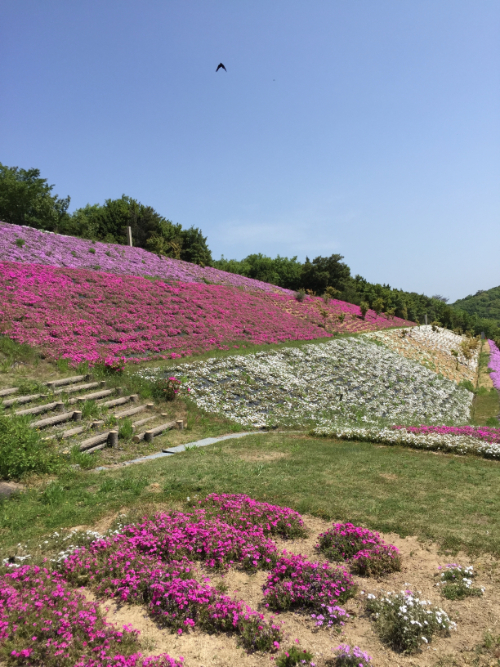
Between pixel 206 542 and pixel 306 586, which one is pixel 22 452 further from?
pixel 306 586

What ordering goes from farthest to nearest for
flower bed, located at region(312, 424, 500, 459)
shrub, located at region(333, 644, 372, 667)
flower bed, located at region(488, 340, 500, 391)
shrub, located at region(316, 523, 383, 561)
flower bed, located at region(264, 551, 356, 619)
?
flower bed, located at region(488, 340, 500, 391) < flower bed, located at region(312, 424, 500, 459) < shrub, located at region(316, 523, 383, 561) < flower bed, located at region(264, 551, 356, 619) < shrub, located at region(333, 644, 372, 667)

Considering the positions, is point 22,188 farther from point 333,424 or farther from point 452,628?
point 452,628

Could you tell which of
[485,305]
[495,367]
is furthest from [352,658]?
[485,305]

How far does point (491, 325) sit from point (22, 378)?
316ft

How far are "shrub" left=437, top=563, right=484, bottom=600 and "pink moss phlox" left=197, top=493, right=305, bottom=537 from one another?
223 centimetres

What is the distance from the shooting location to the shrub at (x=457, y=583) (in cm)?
497

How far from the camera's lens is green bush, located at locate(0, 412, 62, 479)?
826 centimetres

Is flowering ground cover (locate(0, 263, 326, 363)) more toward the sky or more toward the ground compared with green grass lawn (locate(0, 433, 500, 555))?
more toward the sky

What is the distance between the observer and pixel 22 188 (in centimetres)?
4781

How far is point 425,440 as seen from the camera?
13516mm

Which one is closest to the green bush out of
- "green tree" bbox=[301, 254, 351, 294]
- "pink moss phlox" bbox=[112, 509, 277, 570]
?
"pink moss phlox" bbox=[112, 509, 277, 570]

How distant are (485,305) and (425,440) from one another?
5712 inches

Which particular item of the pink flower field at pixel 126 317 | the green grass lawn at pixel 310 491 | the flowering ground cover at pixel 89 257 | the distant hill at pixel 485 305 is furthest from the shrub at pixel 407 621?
the distant hill at pixel 485 305

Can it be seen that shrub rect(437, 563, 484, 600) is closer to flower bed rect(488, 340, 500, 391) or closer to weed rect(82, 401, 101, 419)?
weed rect(82, 401, 101, 419)
